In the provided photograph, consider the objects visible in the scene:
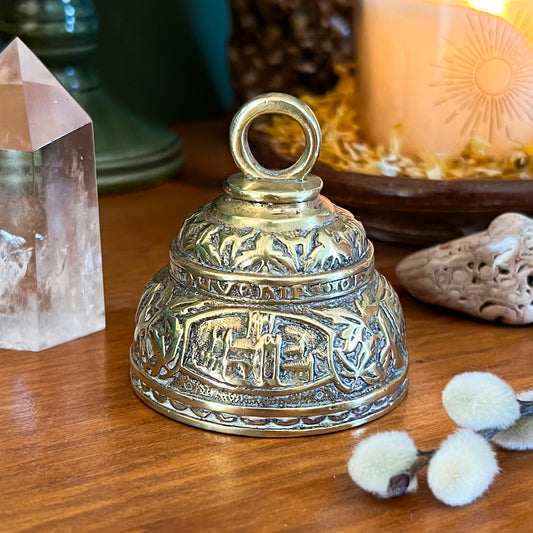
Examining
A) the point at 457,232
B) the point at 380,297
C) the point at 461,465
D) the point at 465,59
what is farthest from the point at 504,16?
the point at 461,465

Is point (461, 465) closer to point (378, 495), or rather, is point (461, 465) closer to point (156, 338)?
point (378, 495)

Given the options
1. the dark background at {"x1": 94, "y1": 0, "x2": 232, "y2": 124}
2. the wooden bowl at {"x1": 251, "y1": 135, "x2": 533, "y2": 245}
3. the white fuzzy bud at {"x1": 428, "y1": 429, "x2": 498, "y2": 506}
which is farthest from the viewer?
the dark background at {"x1": 94, "y1": 0, "x2": 232, "y2": 124}

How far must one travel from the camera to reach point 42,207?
25.5 inches

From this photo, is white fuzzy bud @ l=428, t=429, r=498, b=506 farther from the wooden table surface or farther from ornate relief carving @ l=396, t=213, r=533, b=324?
ornate relief carving @ l=396, t=213, r=533, b=324

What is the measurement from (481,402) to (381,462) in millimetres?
63

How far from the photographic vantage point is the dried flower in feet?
1.75

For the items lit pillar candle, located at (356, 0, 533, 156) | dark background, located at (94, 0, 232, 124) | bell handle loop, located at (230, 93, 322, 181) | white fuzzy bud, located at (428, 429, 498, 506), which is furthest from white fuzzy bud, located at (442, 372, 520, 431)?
dark background, located at (94, 0, 232, 124)

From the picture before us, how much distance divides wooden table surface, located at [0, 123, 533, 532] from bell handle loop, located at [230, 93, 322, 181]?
0.15 m

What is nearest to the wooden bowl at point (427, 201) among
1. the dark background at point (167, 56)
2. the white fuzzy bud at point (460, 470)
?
the white fuzzy bud at point (460, 470)

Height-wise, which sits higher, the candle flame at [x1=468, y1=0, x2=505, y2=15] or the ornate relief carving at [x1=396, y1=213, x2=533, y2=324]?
the candle flame at [x1=468, y1=0, x2=505, y2=15]

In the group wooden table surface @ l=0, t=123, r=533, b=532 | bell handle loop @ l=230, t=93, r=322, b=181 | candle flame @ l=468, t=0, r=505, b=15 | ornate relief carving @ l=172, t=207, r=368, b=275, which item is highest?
candle flame @ l=468, t=0, r=505, b=15

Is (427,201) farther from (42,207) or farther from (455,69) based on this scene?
(42,207)

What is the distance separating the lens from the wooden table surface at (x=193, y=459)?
1.55 ft

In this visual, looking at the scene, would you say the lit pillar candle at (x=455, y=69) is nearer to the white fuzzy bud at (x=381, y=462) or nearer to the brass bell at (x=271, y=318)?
the brass bell at (x=271, y=318)
